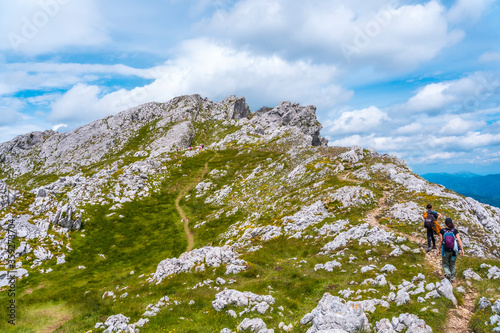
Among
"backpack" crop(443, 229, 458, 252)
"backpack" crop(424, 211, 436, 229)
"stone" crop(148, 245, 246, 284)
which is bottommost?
"stone" crop(148, 245, 246, 284)

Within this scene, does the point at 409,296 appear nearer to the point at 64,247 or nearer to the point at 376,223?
the point at 376,223

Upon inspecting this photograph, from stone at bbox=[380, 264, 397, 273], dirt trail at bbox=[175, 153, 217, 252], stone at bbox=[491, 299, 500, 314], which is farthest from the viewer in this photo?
dirt trail at bbox=[175, 153, 217, 252]

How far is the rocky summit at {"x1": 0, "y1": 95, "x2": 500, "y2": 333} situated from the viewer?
18047 millimetres

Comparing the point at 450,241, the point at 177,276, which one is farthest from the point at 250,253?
the point at 450,241

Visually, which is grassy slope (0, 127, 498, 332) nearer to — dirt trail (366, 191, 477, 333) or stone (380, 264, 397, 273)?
dirt trail (366, 191, 477, 333)

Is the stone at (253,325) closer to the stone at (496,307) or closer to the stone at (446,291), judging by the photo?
the stone at (446,291)

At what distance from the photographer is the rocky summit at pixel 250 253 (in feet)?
59.2

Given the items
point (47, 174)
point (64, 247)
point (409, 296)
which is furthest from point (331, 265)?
point (47, 174)

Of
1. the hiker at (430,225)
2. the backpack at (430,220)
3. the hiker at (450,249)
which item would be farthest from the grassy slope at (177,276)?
the backpack at (430,220)

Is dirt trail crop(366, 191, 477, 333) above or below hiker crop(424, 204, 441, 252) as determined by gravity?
below

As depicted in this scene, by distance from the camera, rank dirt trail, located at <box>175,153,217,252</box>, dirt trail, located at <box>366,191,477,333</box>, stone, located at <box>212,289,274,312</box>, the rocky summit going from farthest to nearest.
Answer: dirt trail, located at <box>175,153,217,252</box>
stone, located at <box>212,289,274,312</box>
the rocky summit
dirt trail, located at <box>366,191,477,333</box>

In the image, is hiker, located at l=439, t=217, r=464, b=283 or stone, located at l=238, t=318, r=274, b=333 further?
hiker, located at l=439, t=217, r=464, b=283

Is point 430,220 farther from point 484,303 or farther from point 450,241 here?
point 484,303

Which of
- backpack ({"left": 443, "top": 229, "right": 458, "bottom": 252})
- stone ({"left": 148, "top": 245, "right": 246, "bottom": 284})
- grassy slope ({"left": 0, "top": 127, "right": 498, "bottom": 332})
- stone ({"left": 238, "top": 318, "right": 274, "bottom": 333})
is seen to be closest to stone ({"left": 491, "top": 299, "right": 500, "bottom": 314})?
grassy slope ({"left": 0, "top": 127, "right": 498, "bottom": 332})
